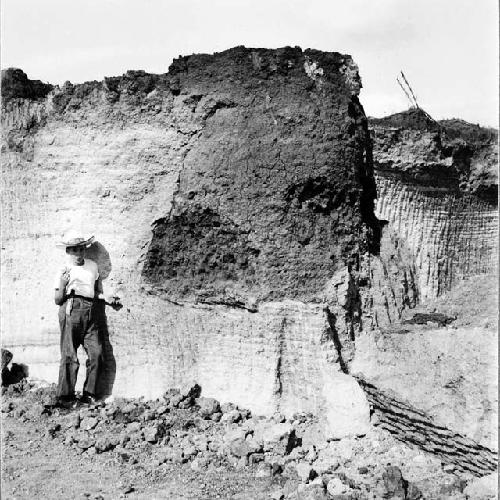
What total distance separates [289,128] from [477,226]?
252cm

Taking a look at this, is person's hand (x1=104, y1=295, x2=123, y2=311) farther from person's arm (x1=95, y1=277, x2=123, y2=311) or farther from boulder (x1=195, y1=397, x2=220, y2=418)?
boulder (x1=195, y1=397, x2=220, y2=418)

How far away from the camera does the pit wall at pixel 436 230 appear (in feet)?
22.4

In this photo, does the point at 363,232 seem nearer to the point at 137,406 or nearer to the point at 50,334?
the point at 137,406

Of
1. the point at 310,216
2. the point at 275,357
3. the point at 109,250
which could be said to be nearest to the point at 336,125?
the point at 310,216

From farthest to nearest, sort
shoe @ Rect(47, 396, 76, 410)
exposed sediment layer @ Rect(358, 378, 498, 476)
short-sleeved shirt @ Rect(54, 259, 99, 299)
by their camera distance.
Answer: short-sleeved shirt @ Rect(54, 259, 99, 299), shoe @ Rect(47, 396, 76, 410), exposed sediment layer @ Rect(358, 378, 498, 476)

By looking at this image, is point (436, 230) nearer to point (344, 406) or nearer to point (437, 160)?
point (437, 160)

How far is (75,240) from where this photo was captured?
6.67 m

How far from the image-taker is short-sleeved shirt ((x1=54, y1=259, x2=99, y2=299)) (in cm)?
659

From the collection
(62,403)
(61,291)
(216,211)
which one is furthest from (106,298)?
(216,211)

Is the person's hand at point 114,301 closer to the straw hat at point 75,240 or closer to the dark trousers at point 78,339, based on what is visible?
the dark trousers at point 78,339

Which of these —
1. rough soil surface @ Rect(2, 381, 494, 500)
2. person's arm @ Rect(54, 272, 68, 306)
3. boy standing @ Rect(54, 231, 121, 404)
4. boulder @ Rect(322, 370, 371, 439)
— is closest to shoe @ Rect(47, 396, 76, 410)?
boy standing @ Rect(54, 231, 121, 404)

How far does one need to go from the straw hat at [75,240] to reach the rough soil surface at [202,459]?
5.11 ft

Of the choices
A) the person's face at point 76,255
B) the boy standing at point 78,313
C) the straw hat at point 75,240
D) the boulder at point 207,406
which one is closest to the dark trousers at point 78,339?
the boy standing at point 78,313

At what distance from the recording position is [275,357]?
5816mm
